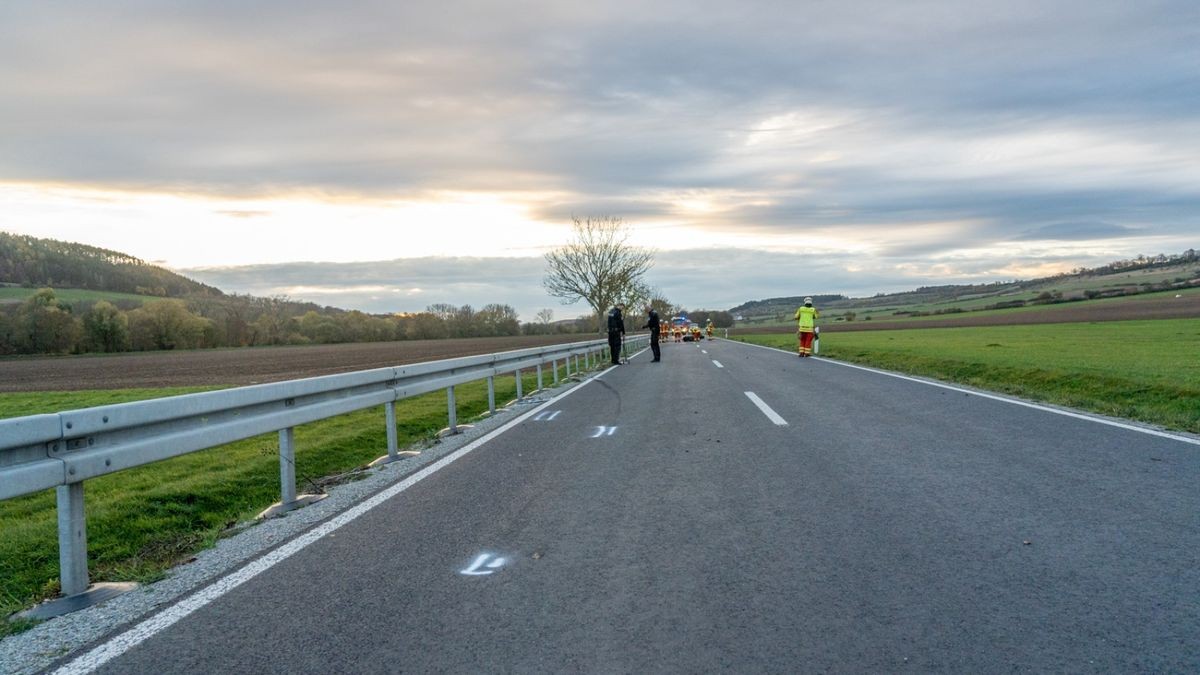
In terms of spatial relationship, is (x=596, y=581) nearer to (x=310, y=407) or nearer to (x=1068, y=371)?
(x=310, y=407)

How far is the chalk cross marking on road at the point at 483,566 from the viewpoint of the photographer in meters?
4.15

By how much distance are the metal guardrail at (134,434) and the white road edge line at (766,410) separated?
15.4 ft

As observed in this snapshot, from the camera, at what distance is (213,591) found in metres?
4.02

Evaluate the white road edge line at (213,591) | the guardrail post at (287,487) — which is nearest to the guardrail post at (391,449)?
the white road edge line at (213,591)

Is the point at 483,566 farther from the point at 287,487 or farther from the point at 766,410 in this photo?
the point at 766,410

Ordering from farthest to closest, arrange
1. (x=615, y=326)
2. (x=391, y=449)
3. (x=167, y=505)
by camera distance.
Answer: (x=615, y=326) → (x=391, y=449) → (x=167, y=505)

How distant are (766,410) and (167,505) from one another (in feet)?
24.1

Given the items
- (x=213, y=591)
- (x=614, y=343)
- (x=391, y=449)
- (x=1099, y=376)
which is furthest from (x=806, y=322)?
(x=213, y=591)

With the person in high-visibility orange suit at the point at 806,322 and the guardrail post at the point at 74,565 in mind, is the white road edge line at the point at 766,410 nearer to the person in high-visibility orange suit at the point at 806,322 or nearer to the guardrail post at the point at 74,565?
the guardrail post at the point at 74,565

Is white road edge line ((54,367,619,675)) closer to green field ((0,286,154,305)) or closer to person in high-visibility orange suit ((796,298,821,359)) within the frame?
person in high-visibility orange suit ((796,298,821,359))

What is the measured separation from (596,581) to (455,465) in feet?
12.3

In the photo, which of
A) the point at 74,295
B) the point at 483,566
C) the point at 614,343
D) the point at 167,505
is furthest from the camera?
the point at 74,295

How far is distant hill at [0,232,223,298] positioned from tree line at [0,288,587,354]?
13.2 m

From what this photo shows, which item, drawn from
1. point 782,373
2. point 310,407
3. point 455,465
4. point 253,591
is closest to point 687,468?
point 455,465
